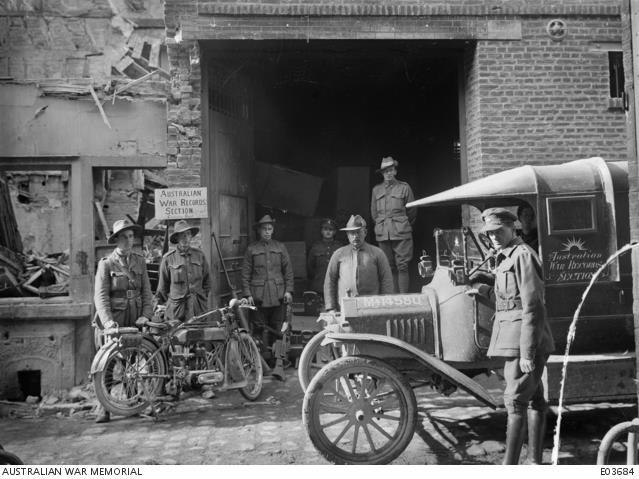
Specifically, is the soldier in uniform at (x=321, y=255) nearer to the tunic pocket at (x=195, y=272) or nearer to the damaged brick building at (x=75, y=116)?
the tunic pocket at (x=195, y=272)

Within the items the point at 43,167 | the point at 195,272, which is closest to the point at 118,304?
the point at 195,272

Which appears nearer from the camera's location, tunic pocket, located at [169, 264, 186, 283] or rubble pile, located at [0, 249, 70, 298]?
tunic pocket, located at [169, 264, 186, 283]

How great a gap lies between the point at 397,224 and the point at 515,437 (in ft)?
14.9

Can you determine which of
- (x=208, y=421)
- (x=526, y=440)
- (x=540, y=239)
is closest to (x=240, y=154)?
(x=208, y=421)

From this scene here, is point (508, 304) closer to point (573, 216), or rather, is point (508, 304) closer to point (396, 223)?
point (573, 216)

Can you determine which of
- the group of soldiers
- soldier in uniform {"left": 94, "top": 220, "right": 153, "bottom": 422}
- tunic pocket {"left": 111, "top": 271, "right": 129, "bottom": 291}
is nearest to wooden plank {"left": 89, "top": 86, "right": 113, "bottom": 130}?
the group of soldiers

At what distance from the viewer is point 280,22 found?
789cm

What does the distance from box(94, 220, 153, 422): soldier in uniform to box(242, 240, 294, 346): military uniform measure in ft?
5.09

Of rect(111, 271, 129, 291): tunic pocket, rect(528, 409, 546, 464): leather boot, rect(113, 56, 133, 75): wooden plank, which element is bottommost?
rect(528, 409, 546, 464): leather boot

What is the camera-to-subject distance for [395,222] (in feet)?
28.1

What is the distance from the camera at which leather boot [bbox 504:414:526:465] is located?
14.2 ft

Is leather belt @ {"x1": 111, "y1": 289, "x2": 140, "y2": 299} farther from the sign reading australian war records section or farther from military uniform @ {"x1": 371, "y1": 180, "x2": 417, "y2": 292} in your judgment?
military uniform @ {"x1": 371, "y1": 180, "x2": 417, "y2": 292}

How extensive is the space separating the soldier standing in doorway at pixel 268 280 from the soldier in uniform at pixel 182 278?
83 centimetres

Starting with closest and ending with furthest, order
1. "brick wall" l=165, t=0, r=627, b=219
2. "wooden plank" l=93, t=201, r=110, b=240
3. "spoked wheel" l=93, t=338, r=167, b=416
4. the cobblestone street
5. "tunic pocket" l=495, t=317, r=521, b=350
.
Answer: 1. "tunic pocket" l=495, t=317, r=521, b=350
2. the cobblestone street
3. "spoked wheel" l=93, t=338, r=167, b=416
4. "brick wall" l=165, t=0, r=627, b=219
5. "wooden plank" l=93, t=201, r=110, b=240
